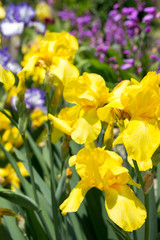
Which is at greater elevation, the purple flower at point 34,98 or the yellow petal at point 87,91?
the yellow petal at point 87,91

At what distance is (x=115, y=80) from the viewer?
2365mm

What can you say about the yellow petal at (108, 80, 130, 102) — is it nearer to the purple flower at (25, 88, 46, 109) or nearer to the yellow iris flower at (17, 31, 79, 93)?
the yellow iris flower at (17, 31, 79, 93)

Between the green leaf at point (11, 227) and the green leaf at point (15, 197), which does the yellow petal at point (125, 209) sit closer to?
the green leaf at point (15, 197)

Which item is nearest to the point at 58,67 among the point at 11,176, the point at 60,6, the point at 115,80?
the point at 11,176

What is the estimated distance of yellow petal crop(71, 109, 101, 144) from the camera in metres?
0.71

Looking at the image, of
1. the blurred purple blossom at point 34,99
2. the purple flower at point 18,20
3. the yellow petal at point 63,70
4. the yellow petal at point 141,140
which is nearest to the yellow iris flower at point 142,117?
the yellow petal at point 141,140

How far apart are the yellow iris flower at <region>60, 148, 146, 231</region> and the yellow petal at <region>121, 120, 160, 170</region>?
0.15 feet

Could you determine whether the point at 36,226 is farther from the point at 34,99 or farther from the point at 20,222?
the point at 34,99

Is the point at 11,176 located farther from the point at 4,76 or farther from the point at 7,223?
the point at 4,76

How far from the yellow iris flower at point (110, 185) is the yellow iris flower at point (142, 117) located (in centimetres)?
5

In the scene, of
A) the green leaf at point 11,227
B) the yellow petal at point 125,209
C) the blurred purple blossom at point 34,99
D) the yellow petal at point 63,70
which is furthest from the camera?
the blurred purple blossom at point 34,99

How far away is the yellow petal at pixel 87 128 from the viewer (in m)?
0.71

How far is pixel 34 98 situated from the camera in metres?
2.20

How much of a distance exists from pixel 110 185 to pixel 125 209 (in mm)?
66
